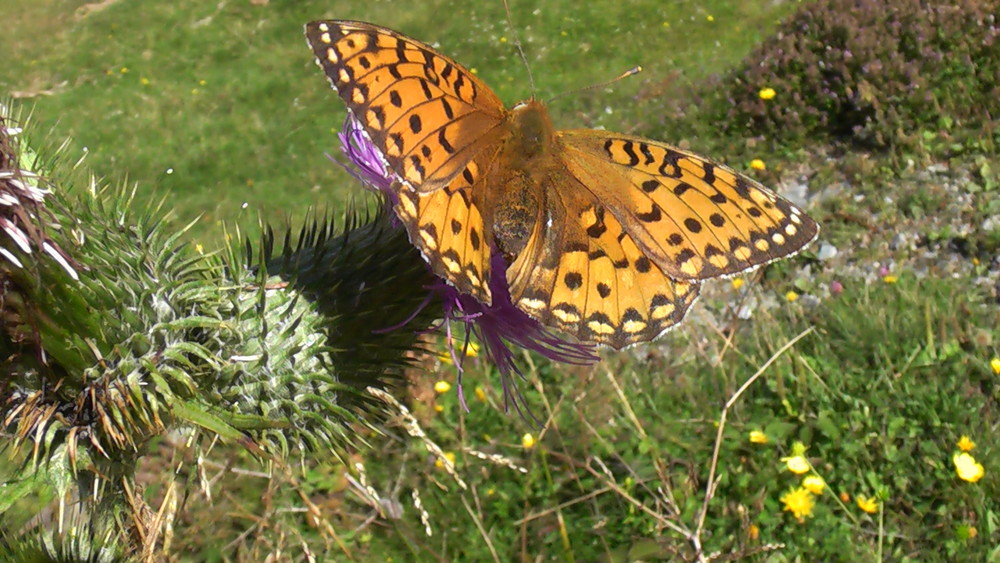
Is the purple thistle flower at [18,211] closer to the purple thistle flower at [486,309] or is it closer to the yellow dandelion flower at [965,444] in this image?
the purple thistle flower at [486,309]

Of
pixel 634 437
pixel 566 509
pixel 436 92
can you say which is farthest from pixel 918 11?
pixel 436 92

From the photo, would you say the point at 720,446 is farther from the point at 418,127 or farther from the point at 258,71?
the point at 258,71

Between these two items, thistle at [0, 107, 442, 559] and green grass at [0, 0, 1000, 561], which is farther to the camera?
green grass at [0, 0, 1000, 561]

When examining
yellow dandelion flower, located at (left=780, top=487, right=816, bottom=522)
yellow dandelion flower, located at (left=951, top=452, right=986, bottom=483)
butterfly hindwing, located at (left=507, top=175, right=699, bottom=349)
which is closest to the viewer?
butterfly hindwing, located at (left=507, top=175, right=699, bottom=349)

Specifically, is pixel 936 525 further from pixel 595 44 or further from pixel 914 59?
pixel 595 44

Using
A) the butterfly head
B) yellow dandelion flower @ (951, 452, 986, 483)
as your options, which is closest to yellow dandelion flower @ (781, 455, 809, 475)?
yellow dandelion flower @ (951, 452, 986, 483)

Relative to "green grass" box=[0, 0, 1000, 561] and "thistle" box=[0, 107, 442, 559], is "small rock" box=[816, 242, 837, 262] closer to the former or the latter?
"green grass" box=[0, 0, 1000, 561]

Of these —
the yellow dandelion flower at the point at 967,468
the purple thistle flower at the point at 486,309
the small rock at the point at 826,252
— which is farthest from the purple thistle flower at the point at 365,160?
the small rock at the point at 826,252
